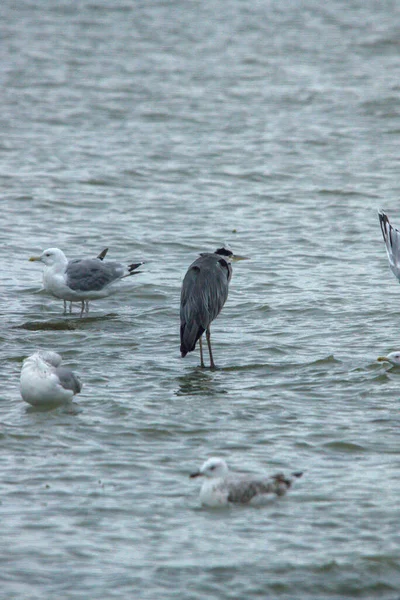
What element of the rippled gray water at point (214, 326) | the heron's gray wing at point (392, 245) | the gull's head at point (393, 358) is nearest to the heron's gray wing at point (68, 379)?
the rippled gray water at point (214, 326)

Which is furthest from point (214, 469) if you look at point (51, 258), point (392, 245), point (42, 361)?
point (392, 245)

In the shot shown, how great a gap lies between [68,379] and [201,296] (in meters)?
2.22

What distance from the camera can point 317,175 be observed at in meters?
20.5

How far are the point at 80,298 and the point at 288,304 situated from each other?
236 centimetres

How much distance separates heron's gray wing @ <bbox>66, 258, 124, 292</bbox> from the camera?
12.6 meters

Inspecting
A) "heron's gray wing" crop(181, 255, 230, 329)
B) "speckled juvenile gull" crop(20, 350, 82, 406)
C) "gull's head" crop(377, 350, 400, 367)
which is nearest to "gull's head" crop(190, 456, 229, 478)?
"speckled juvenile gull" crop(20, 350, 82, 406)

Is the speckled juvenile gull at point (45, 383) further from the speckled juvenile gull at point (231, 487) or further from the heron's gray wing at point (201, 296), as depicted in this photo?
the speckled juvenile gull at point (231, 487)

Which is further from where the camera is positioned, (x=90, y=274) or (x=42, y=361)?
(x=90, y=274)

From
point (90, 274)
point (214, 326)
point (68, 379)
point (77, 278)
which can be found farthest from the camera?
point (90, 274)

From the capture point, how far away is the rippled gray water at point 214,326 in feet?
23.3

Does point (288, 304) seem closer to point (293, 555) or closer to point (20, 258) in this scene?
point (20, 258)

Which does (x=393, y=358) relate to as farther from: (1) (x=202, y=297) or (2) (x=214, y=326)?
(2) (x=214, y=326)

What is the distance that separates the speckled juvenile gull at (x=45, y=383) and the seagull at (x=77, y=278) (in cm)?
300

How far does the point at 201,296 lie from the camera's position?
1130cm
